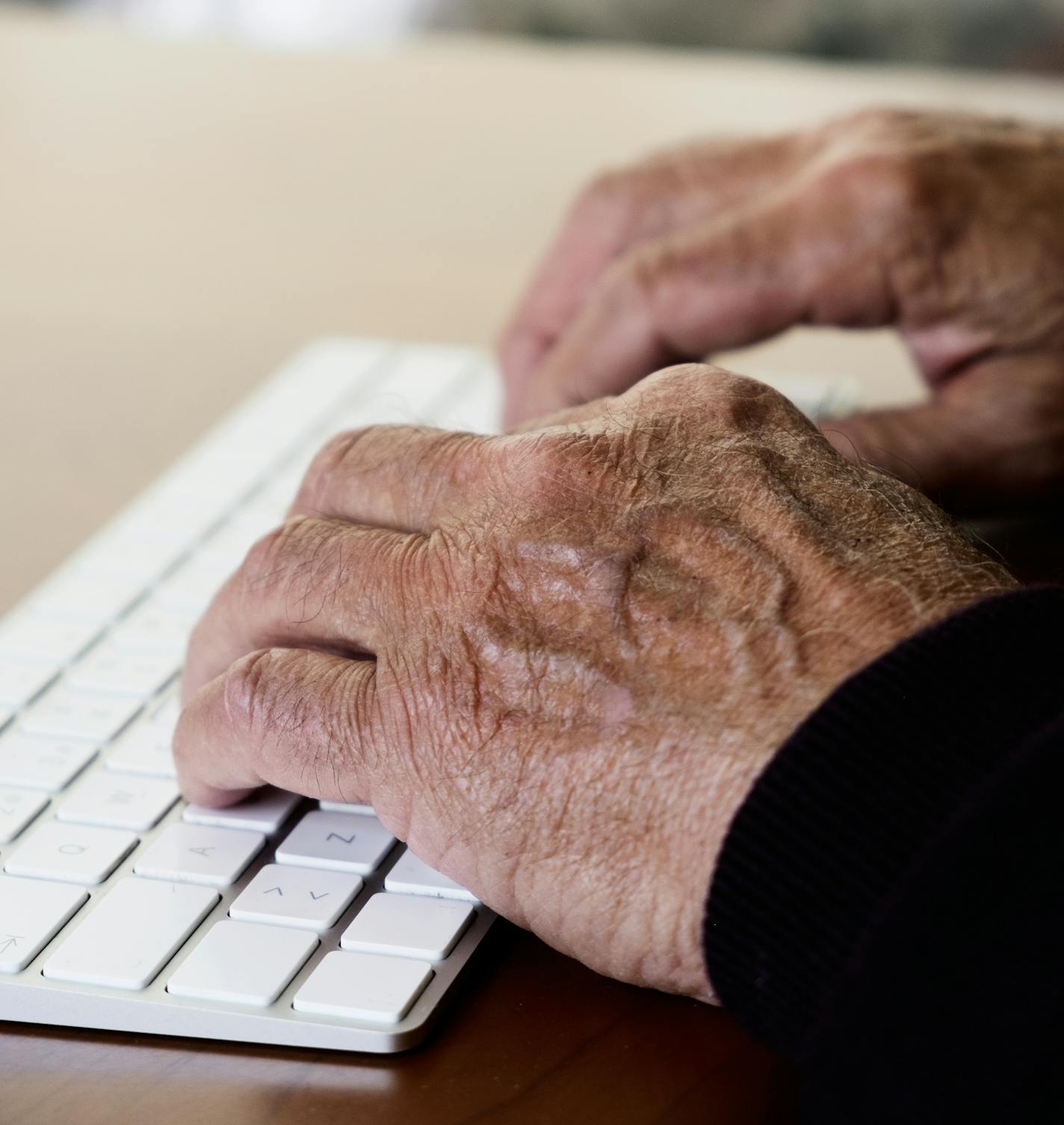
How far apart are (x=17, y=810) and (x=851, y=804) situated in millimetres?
308

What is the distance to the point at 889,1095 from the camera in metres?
0.39

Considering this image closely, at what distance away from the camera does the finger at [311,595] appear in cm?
52

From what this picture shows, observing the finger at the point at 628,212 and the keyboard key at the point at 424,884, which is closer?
the keyboard key at the point at 424,884

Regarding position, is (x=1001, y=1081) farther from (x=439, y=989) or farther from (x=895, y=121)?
(x=895, y=121)

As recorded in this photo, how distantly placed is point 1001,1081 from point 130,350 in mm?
880

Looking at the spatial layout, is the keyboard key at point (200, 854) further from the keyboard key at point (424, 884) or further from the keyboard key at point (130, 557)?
the keyboard key at point (130, 557)

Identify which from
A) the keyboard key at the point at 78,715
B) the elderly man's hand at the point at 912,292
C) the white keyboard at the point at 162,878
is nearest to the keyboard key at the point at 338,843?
the white keyboard at the point at 162,878

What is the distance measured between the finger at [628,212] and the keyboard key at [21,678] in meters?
0.39

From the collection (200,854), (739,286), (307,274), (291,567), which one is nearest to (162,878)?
(200,854)

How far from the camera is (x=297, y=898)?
1.59 feet

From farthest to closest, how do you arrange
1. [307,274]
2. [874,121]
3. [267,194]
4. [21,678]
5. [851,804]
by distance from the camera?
[267,194] < [307,274] < [874,121] < [21,678] < [851,804]

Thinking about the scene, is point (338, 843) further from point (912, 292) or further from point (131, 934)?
point (912, 292)

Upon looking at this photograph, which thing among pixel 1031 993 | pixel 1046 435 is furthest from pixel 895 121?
pixel 1031 993

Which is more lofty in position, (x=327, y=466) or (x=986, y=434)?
(x=327, y=466)
